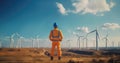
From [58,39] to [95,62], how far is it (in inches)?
121

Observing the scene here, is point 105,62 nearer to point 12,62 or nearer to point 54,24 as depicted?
point 54,24

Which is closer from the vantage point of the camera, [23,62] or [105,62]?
[23,62]

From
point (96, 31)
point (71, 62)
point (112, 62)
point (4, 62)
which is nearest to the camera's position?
point (4, 62)

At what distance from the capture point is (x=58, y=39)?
12617 mm

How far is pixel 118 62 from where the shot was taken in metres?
12.7

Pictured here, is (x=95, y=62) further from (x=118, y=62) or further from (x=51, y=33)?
(x=51, y=33)

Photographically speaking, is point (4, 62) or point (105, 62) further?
point (105, 62)

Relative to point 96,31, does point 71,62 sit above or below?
below

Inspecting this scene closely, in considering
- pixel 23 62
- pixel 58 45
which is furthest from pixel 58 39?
pixel 23 62

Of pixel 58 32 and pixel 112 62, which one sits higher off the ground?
pixel 58 32

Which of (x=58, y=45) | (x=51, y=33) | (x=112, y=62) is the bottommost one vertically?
(x=112, y=62)

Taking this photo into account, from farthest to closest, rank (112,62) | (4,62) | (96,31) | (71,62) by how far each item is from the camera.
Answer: (96,31)
(112,62)
(71,62)
(4,62)

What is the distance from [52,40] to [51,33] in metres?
0.48

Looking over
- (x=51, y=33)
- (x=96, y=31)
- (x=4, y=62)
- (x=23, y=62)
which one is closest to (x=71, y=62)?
(x=51, y=33)
